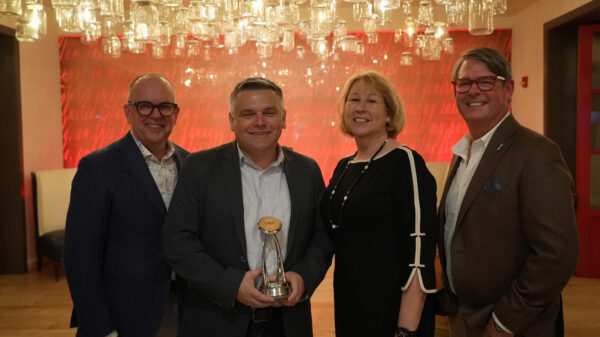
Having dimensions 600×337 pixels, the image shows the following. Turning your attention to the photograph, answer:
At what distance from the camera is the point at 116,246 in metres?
1.97

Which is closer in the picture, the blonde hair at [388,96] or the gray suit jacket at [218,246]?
the gray suit jacket at [218,246]

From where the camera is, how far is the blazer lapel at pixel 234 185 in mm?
1784

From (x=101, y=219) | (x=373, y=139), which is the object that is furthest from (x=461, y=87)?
(x=101, y=219)

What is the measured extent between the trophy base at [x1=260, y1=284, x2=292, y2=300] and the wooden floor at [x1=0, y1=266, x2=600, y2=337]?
86.7 inches

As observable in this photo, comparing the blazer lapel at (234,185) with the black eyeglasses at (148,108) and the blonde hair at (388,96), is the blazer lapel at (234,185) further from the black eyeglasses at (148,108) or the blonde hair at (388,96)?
the blonde hair at (388,96)

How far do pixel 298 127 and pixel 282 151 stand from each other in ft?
14.8

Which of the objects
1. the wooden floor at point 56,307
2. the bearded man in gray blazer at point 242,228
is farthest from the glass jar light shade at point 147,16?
the wooden floor at point 56,307

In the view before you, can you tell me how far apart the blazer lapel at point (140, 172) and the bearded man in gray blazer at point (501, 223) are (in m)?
1.17

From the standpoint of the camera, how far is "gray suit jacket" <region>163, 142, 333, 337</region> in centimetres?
173

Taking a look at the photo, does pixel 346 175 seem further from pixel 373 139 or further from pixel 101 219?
pixel 101 219

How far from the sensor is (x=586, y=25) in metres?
4.94

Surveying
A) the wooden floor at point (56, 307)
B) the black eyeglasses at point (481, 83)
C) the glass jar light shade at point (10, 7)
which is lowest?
the wooden floor at point (56, 307)

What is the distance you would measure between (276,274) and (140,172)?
28.1 inches

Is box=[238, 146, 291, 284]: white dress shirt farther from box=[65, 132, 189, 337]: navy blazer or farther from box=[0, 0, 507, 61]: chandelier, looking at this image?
box=[0, 0, 507, 61]: chandelier
